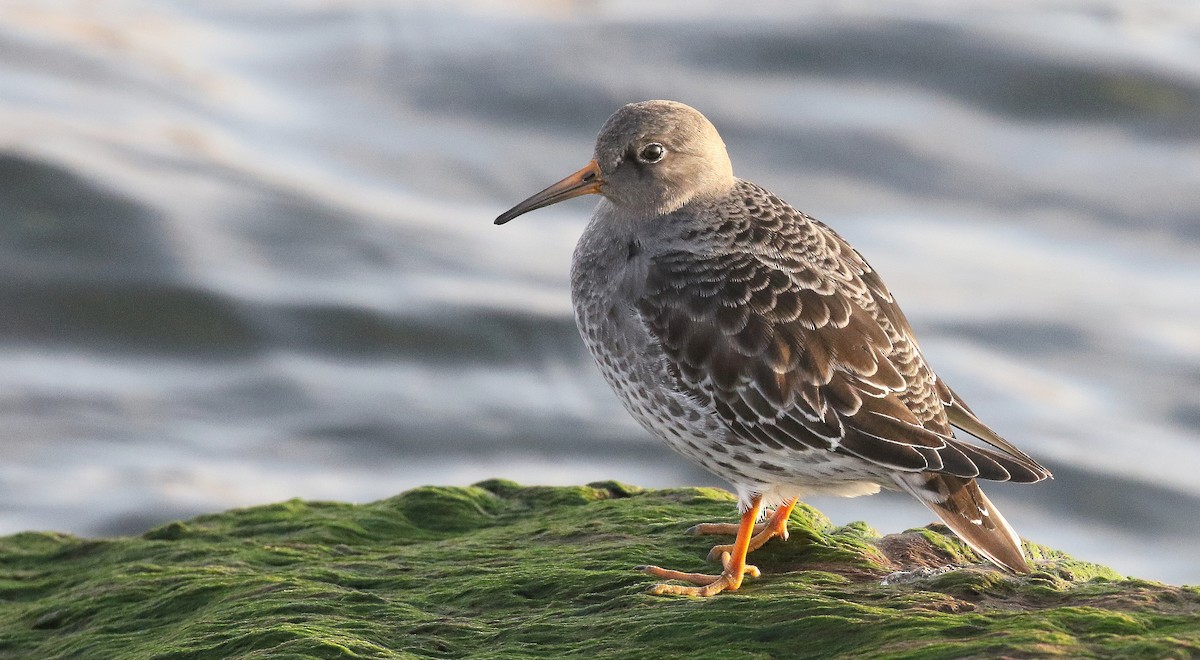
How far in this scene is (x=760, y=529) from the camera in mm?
6793

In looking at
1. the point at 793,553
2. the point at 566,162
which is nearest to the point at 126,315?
the point at 566,162

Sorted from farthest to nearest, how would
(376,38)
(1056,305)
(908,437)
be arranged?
(376,38) < (1056,305) < (908,437)

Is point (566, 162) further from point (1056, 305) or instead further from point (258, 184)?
point (1056, 305)

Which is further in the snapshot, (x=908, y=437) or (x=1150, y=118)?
(x=1150, y=118)

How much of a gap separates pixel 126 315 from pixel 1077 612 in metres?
11.7

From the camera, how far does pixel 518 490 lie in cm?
795

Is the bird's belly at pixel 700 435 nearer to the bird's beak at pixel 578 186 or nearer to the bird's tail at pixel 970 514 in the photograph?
the bird's tail at pixel 970 514

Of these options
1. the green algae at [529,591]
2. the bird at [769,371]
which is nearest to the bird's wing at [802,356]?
the bird at [769,371]

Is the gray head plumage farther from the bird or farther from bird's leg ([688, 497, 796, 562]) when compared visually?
bird's leg ([688, 497, 796, 562])

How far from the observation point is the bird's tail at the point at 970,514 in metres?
6.08

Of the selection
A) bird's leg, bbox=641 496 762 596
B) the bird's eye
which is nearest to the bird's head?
the bird's eye

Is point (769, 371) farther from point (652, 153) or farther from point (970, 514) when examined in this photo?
point (652, 153)

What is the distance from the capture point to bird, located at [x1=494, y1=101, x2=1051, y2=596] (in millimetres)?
6266

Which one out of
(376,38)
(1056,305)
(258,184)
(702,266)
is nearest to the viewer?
(702,266)
